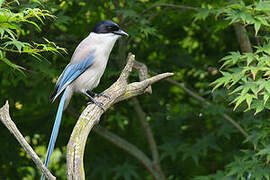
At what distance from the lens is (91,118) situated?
352 centimetres

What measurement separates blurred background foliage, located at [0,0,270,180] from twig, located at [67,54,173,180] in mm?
1107

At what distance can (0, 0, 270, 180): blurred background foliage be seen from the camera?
16.3 ft

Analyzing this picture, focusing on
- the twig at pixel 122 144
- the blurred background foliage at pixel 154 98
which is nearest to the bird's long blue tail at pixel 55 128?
the blurred background foliage at pixel 154 98

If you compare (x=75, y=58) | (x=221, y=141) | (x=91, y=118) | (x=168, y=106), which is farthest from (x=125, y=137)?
(x=91, y=118)

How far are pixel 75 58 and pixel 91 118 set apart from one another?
3.66 ft

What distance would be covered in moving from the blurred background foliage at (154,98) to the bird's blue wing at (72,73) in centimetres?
42

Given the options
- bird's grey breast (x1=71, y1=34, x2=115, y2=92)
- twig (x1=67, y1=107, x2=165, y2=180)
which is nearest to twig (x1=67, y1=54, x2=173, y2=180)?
bird's grey breast (x1=71, y1=34, x2=115, y2=92)

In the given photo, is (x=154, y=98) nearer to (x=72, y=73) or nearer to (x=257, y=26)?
(x=72, y=73)

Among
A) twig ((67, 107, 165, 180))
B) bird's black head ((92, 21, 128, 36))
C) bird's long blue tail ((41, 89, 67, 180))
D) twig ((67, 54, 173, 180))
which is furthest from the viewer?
twig ((67, 107, 165, 180))

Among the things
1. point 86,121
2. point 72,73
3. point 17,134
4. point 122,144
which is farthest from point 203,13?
point 17,134

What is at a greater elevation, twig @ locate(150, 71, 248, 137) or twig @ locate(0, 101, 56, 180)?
twig @ locate(0, 101, 56, 180)

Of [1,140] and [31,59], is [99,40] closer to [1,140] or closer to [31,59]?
[31,59]

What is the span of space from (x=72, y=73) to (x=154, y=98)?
1.94 metres

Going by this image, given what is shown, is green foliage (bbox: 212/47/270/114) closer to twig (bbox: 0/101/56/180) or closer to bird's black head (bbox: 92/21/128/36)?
bird's black head (bbox: 92/21/128/36)
